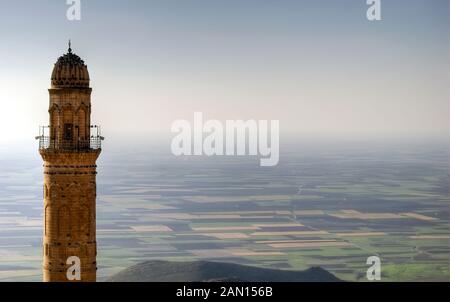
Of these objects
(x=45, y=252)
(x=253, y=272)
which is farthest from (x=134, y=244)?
(x=45, y=252)

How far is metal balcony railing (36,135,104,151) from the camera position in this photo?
149 ft

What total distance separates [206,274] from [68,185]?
70228 mm

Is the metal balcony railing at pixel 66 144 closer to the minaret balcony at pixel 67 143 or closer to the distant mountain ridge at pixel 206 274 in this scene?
the minaret balcony at pixel 67 143

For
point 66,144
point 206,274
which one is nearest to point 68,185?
point 66,144

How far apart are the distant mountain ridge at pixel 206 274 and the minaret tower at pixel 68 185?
6437 cm

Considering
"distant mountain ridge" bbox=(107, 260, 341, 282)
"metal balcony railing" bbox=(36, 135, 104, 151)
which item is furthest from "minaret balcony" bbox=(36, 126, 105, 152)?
"distant mountain ridge" bbox=(107, 260, 341, 282)

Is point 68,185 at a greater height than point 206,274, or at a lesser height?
greater

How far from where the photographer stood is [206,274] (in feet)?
375

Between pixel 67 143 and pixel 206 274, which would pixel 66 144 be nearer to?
pixel 67 143

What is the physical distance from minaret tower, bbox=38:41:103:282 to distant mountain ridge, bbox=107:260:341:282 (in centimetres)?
6437

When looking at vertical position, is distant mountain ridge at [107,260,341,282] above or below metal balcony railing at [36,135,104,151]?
below

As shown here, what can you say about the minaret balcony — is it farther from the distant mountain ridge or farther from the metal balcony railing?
the distant mountain ridge
